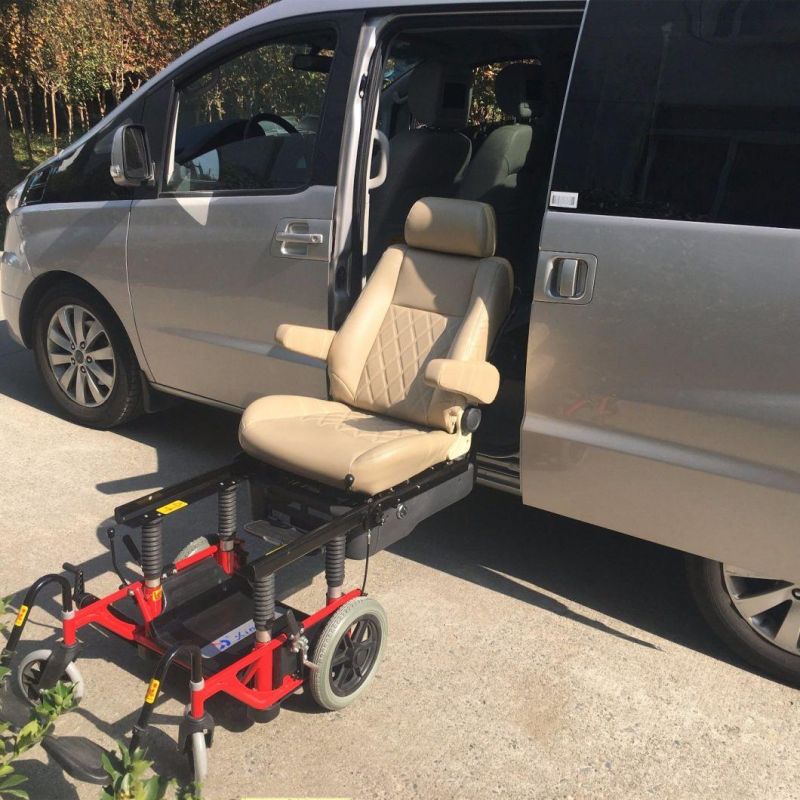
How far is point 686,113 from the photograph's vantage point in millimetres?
2713

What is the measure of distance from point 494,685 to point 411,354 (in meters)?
1.25

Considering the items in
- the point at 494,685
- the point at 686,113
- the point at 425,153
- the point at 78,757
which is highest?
the point at 686,113

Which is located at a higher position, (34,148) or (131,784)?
(34,148)

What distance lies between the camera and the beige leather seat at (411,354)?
3039 mm

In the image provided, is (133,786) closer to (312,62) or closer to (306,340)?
(306,340)

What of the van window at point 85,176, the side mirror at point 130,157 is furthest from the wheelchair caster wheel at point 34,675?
the van window at point 85,176

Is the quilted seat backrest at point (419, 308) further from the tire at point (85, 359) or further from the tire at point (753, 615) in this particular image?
the tire at point (85, 359)

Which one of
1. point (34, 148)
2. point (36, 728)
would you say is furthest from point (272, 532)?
point (34, 148)

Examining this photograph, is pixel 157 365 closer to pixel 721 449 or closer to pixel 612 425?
pixel 612 425

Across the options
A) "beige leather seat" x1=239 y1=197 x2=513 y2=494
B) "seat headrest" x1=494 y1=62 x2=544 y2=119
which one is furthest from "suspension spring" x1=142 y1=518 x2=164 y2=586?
"seat headrest" x1=494 y1=62 x2=544 y2=119

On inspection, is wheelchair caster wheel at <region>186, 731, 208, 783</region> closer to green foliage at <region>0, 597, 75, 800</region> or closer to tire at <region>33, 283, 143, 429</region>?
green foliage at <region>0, 597, 75, 800</region>

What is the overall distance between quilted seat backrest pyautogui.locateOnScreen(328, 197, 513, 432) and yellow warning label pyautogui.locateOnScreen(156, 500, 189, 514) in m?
0.93

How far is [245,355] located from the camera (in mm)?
3891

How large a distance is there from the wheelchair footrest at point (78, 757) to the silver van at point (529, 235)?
1.58 meters
